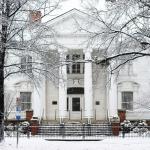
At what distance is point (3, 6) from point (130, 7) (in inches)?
227

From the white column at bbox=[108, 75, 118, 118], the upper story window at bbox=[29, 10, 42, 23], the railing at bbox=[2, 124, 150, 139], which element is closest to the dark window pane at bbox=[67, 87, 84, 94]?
the white column at bbox=[108, 75, 118, 118]

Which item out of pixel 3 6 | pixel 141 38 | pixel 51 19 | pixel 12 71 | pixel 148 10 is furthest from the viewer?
pixel 51 19

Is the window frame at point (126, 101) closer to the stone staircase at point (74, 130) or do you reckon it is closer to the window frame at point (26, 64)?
the stone staircase at point (74, 130)

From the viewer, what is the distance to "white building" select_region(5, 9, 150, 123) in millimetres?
38969

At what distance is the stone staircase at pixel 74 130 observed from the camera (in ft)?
109

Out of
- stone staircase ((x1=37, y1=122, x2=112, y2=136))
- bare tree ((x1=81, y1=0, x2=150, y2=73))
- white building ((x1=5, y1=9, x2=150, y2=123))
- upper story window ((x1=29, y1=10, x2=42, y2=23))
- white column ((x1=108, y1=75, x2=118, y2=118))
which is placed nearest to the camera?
bare tree ((x1=81, y1=0, x2=150, y2=73))

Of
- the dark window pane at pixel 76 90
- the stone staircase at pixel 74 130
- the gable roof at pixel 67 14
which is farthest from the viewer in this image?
the dark window pane at pixel 76 90

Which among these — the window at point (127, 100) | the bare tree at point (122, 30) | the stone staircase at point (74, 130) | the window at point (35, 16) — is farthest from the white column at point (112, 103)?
the bare tree at point (122, 30)

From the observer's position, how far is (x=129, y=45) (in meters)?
19.3

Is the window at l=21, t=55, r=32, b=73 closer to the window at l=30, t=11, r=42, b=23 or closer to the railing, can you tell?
the window at l=30, t=11, r=42, b=23

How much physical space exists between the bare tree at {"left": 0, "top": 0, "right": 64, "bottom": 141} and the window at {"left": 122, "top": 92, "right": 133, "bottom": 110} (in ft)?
65.1

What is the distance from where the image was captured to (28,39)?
2228cm

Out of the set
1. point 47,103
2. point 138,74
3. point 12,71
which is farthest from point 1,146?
point 138,74

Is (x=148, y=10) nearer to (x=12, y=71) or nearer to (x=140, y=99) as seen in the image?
(x=12, y=71)
